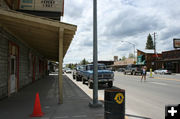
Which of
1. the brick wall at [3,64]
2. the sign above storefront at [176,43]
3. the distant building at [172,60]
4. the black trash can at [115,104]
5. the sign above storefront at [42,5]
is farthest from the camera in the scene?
the sign above storefront at [176,43]

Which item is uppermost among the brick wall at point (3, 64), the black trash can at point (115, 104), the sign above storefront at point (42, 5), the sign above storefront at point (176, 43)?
the sign above storefront at point (176, 43)

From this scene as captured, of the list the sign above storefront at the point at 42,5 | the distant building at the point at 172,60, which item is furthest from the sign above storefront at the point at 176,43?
the sign above storefront at the point at 42,5

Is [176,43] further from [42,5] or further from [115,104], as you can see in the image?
[115,104]

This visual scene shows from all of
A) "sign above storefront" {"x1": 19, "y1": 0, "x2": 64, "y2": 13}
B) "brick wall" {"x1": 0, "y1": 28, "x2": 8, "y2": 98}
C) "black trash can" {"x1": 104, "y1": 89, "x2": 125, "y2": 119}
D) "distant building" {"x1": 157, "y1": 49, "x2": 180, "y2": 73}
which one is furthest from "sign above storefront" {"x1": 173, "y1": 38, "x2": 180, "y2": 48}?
"black trash can" {"x1": 104, "y1": 89, "x2": 125, "y2": 119}

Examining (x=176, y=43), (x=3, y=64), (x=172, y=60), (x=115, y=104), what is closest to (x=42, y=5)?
(x=3, y=64)

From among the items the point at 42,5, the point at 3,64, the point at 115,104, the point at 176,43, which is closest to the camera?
the point at 115,104

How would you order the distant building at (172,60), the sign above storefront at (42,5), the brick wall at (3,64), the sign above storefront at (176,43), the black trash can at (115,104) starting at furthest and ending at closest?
the sign above storefront at (176,43) → the distant building at (172,60) → the sign above storefront at (42,5) → the brick wall at (3,64) → the black trash can at (115,104)

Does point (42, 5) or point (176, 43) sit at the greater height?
point (176, 43)

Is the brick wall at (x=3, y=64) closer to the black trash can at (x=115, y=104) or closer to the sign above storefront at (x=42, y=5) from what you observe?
the sign above storefront at (x=42, y=5)

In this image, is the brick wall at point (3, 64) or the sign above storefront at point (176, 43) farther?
the sign above storefront at point (176, 43)

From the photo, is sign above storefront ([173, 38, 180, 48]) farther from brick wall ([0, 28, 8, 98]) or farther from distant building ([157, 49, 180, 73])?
brick wall ([0, 28, 8, 98])

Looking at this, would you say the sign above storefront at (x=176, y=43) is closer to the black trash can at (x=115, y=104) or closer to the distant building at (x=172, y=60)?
the distant building at (x=172, y=60)

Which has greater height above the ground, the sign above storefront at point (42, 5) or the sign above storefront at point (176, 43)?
the sign above storefront at point (176, 43)

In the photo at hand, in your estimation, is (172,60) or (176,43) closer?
(172,60)
